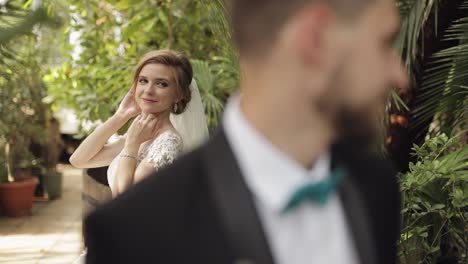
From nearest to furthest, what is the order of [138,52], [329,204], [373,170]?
[329,204] → [373,170] → [138,52]

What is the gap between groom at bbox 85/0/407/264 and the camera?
3.05 ft

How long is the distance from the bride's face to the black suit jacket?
2192 mm

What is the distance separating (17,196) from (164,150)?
468cm

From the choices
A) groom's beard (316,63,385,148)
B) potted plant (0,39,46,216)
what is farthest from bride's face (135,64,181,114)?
potted plant (0,39,46,216)

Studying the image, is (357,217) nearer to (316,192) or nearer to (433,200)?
(316,192)

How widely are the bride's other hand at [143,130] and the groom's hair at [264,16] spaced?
2273 mm

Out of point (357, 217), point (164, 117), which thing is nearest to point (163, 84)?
point (164, 117)

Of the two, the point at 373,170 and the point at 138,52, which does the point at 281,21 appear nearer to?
the point at 373,170

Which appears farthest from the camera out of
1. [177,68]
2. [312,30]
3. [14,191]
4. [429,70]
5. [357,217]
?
[14,191]

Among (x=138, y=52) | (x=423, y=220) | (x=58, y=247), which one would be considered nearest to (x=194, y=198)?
(x=423, y=220)

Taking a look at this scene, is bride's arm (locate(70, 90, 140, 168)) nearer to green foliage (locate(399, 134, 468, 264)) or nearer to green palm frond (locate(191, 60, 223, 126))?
green palm frond (locate(191, 60, 223, 126))

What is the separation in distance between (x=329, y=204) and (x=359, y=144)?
115mm

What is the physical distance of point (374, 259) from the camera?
1066 mm

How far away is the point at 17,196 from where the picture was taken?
739 cm
